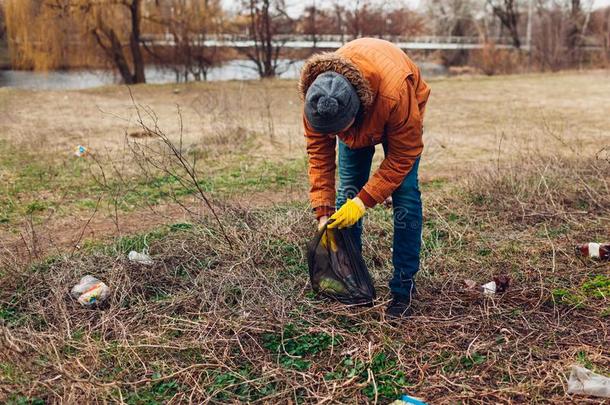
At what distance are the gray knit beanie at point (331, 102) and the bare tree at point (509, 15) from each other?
27430mm

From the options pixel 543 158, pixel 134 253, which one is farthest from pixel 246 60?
pixel 134 253

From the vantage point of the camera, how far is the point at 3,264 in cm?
334

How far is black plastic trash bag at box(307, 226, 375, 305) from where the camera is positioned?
2990 millimetres

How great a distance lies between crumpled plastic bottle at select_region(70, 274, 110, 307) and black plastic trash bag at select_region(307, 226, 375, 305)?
3.52 feet

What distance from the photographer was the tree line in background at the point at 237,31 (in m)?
16.5

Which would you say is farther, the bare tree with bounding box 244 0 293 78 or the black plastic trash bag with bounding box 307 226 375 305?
the bare tree with bounding box 244 0 293 78

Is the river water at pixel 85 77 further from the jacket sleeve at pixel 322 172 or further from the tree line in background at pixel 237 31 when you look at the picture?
the jacket sleeve at pixel 322 172

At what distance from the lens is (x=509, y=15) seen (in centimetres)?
2930

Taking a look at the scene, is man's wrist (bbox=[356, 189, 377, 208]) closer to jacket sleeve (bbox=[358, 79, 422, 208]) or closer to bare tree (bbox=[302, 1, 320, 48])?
jacket sleeve (bbox=[358, 79, 422, 208])

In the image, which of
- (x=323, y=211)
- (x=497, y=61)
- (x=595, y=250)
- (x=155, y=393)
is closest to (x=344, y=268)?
(x=323, y=211)

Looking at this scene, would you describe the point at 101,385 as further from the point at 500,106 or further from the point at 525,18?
the point at 525,18

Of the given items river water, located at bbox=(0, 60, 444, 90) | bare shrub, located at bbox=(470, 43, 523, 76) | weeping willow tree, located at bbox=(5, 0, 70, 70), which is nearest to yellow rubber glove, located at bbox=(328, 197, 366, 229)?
river water, located at bbox=(0, 60, 444, 90)

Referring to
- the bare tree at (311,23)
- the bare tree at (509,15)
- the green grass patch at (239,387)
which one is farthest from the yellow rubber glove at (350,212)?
the bare tree at (509,15)

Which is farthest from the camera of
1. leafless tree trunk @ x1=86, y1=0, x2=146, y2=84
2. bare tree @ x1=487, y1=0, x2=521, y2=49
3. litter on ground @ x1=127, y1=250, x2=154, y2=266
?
bare tree @ x1=487, y1=0, x2=521, y2=49
